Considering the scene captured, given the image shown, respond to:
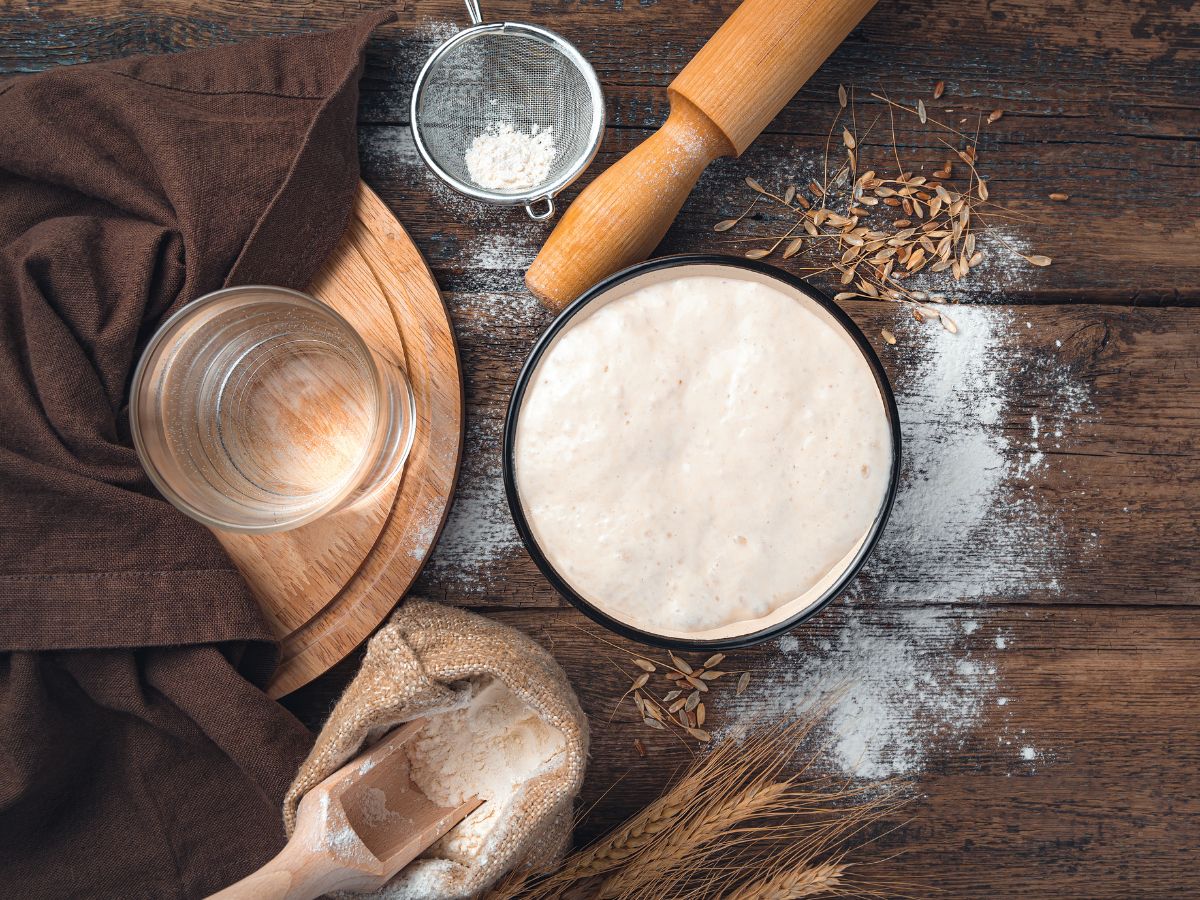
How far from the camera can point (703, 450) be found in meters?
0.94

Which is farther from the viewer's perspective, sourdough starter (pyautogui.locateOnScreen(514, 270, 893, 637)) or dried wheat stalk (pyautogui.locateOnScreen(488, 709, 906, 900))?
dried wheat stalk (pyautogui.locateOnScreen(488, 709, 906, 900))

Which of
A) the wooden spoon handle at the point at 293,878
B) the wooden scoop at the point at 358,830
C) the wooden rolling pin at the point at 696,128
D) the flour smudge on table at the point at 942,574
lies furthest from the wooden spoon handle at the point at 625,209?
the wooden spoon handle at the point at 293,878

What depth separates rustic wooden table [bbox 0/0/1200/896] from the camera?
116 centimetres

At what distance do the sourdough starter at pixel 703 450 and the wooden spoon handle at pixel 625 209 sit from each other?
0.39 ft

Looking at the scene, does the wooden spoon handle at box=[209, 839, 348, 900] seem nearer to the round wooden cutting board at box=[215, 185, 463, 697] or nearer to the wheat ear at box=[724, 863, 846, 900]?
the round wooden cutting board at box=[215, 185, 463, 697]

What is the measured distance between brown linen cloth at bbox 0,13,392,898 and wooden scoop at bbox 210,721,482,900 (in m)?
0.13

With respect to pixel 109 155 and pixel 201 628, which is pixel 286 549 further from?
pixel 109 155

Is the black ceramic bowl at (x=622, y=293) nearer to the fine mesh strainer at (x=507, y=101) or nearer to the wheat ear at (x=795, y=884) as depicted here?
the fine mesh strainer at (x=507, y=101)

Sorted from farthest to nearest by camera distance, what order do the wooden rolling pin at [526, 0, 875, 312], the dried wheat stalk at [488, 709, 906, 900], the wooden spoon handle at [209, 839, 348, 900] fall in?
the dried wheat stalk at [488, 709, 906, 900]
the wooden rolling pin at [526, 0, 875, 312]
the wooden spoon handle at [209, 839, 348, 900]

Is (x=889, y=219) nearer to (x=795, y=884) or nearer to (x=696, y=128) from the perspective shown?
(x=696, y=128)

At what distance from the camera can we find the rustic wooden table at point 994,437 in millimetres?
1159

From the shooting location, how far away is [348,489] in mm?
957

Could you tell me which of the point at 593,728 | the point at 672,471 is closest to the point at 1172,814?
the point at 593,728

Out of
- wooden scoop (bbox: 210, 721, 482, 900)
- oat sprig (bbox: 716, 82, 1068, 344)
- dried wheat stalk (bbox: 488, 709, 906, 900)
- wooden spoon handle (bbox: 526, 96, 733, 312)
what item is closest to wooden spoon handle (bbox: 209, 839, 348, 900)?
wooden scoop (bbox: 210, 721, 482, 900)
